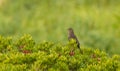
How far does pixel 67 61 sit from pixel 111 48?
9.09m

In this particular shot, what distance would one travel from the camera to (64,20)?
18453 millimetres

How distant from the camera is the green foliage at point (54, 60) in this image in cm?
766

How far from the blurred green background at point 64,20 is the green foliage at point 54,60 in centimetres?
794

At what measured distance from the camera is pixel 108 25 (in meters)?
18.2

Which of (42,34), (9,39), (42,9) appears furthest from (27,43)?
(42,9)

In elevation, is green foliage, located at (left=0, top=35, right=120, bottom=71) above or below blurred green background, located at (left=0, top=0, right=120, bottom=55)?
below

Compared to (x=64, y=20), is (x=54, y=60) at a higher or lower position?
lower

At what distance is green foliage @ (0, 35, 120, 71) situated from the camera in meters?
7.66

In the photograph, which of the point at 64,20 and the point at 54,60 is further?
the point at 64,20

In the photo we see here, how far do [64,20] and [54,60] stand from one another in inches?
421

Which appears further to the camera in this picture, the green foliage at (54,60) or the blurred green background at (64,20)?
the blurred green background at (64,20)

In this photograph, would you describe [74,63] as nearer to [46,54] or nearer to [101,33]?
[46,54]

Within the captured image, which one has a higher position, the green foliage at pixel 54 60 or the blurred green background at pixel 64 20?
the blurred green background at pixel 64 20

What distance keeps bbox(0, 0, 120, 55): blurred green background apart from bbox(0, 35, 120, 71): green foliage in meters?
7.94
